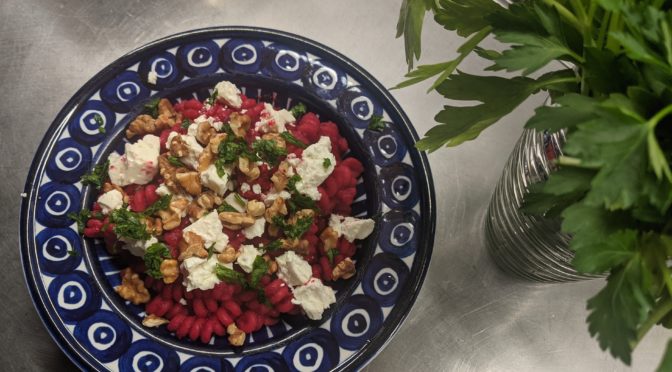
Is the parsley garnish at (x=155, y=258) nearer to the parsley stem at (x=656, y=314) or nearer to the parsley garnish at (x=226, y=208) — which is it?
the parsley garnish at (x=226, y=208)

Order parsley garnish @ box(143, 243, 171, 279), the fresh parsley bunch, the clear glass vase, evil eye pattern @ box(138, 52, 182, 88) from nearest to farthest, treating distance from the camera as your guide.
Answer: the fresh parsley bunch
the clear glass vase
parsley garnish @ box(143, 243, 171, 279)
evil eye pattern @ box(138, 52, 182, 88)

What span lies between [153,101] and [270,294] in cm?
37

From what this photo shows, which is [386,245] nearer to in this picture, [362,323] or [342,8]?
[362,323]

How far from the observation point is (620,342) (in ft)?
1.59

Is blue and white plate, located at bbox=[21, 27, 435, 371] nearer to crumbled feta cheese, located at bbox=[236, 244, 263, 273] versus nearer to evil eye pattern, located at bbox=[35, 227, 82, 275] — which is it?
evil eye pattern, located at bbox=[35, 227, 82, 275]

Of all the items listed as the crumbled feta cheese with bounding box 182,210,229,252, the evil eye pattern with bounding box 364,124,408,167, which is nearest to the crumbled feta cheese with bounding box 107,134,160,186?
the crumbled feta cheese with bounding box 182,210,229,252

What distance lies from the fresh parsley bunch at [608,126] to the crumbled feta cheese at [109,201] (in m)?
0.52

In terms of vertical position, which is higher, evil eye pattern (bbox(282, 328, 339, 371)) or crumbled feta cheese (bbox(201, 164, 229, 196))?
crumbled feta cheese (bbox(201, 164, 229, 196))

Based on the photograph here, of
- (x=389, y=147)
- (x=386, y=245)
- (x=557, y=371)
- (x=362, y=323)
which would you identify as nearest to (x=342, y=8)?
(x=389, y=147)

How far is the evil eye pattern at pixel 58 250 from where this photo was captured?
818mm

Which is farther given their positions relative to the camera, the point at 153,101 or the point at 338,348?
the point at 153,101

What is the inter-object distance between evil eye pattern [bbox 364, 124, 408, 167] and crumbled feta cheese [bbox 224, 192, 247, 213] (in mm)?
214

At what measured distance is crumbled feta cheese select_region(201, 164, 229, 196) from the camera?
2.74 feet

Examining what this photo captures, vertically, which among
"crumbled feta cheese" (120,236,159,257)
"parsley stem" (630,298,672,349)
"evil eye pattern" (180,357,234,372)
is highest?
"crumbled feta cheese" (120,236,159,257)
